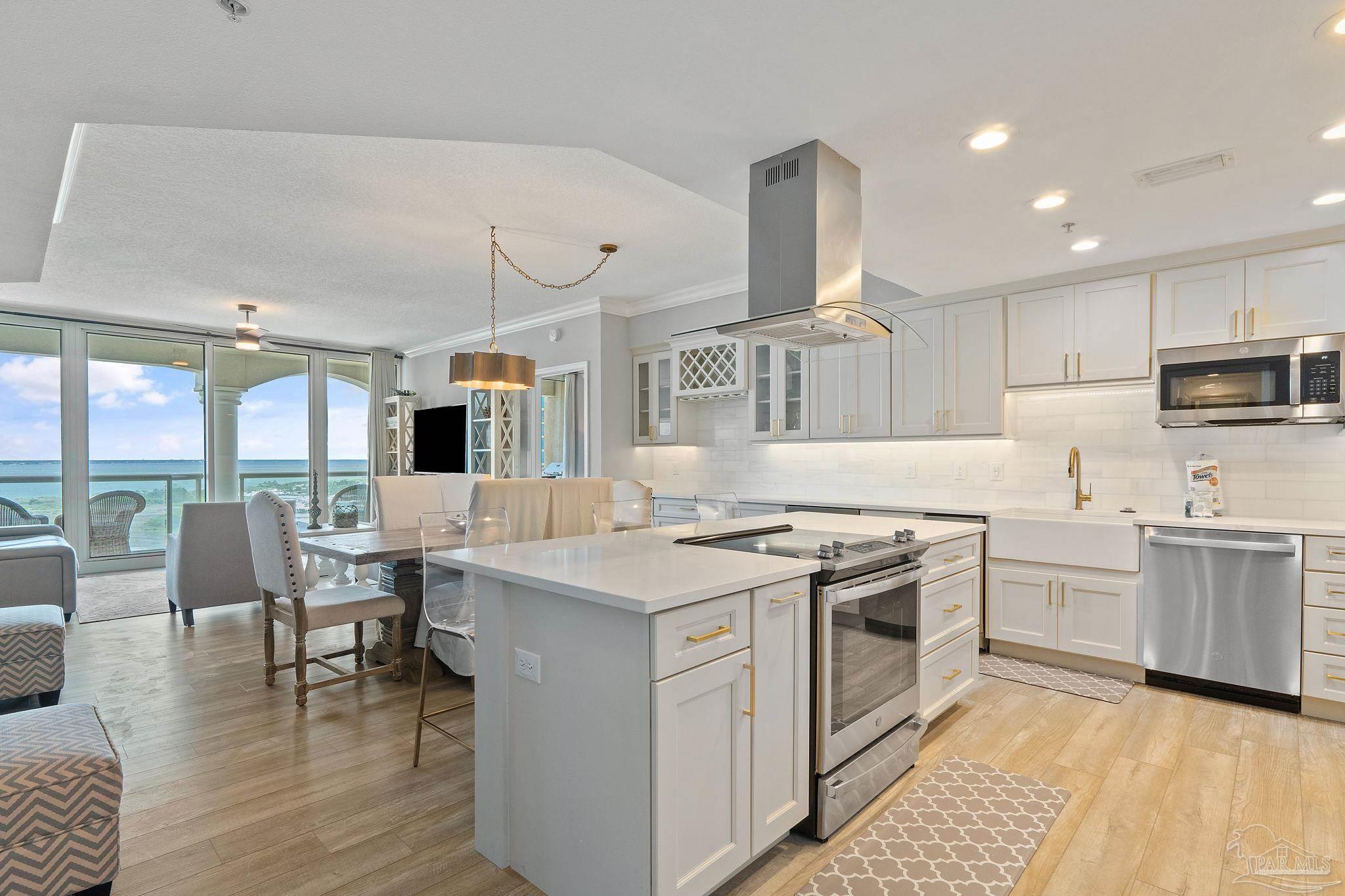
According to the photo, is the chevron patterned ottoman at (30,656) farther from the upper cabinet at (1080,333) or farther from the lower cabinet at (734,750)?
the upper cabinet at (1080,333)

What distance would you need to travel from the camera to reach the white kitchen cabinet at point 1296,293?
3301mm

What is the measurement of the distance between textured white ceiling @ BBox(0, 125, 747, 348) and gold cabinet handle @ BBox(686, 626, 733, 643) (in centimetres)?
235

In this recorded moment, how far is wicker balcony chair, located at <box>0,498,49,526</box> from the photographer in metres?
5.85

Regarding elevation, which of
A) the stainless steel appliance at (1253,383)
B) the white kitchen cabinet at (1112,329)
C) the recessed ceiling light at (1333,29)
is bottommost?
the stainless steel appliance at (1253,383)

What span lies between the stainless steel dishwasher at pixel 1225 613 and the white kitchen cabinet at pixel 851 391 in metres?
1.80

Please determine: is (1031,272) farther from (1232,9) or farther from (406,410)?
(406,410)

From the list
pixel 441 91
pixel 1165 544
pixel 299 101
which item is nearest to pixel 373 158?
pixel 299 101

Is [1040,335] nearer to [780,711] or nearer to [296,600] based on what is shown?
[780,711]

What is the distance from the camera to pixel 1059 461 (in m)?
4.35

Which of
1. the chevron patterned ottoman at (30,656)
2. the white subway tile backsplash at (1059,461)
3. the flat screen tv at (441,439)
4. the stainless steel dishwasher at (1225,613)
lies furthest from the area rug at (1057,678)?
the flat screen tv at (441,439)

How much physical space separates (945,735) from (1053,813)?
2.16ft

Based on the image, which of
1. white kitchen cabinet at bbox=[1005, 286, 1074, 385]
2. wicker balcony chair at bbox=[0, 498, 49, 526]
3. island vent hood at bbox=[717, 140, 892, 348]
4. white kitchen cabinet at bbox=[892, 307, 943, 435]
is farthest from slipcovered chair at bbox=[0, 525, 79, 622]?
white kitchen cabinet at bbox=[1005, 286, 1074, 385]

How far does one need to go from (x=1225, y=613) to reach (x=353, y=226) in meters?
5.39

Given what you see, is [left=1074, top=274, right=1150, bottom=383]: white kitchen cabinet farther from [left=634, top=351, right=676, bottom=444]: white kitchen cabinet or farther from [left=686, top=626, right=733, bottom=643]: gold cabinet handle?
[left=686, top=626, right=733, bottom=643]: gold cabinet handle
